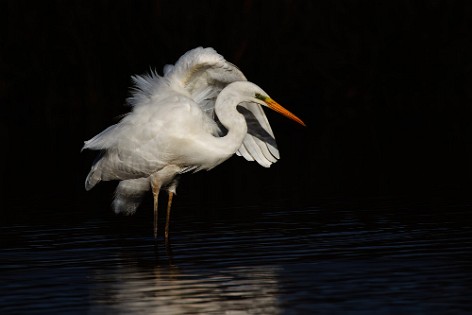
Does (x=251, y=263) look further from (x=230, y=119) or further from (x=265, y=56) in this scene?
(x=265, y=56)

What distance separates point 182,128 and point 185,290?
9.57 ft

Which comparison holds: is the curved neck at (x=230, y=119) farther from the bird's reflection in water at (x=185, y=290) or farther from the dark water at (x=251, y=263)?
the bird's reflection in water at (x=185, y=290)

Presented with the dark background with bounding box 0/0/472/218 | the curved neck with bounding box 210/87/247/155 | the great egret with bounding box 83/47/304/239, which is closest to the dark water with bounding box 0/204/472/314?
the great egret with bounding box 83/47/304/239

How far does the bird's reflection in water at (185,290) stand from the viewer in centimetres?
971

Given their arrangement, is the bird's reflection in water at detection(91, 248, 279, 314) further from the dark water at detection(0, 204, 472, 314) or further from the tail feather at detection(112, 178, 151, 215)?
the tail feather at detection(112, 178, 151, 215)

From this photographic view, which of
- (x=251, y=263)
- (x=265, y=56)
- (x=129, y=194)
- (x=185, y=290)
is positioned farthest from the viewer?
(x=265, y=56)

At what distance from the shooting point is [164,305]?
9.85 meters

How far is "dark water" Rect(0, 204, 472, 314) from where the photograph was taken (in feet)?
32.1

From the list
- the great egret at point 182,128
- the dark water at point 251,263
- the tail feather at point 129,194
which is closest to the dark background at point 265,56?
the tail feather at point 129,194

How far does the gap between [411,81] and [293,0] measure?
3695mm

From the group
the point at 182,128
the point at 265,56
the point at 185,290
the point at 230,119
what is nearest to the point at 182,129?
the point at 182,128

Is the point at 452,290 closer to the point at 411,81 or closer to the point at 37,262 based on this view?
the point at 37,262

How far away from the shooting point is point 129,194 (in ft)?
48.0

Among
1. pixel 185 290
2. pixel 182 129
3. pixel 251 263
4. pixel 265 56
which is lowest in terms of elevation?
pixel 185 290
